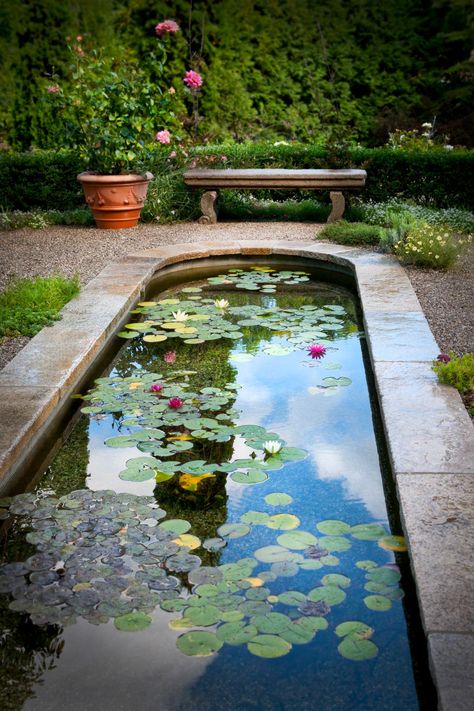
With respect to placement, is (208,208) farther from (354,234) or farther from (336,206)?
(354,234)

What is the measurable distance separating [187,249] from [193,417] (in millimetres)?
3469

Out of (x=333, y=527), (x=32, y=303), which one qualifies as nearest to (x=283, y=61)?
(x=32, y=303)

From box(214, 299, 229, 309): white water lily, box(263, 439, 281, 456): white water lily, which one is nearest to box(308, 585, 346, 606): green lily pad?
box(263, 439, 281, 456): white water lily

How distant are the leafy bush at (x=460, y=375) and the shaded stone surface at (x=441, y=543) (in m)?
0.87

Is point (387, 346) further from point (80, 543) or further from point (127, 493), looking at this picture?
point (80, 543)

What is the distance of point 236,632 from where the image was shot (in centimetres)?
213

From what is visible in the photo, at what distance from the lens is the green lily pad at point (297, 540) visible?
257cm

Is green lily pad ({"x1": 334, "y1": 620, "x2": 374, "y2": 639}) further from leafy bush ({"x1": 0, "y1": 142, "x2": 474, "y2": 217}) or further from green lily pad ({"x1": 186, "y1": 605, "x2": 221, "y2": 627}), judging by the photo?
leafy bush ({"x1": 0, "y1": 142, "x2": 474, "y2": 217})

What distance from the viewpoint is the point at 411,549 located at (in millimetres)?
2324

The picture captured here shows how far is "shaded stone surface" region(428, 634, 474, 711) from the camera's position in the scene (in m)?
1.71

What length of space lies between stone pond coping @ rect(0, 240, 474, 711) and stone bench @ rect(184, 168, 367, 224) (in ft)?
6.28

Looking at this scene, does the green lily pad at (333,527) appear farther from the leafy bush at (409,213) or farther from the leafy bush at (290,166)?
the leafy bush at (290,166)

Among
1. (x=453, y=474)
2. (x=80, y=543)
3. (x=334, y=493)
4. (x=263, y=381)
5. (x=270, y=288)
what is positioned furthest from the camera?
(x=270, y=288)

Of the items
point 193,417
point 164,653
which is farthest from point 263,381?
point 164,653
